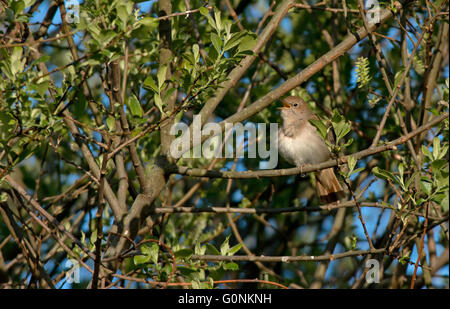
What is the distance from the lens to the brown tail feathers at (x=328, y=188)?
571 centimetres

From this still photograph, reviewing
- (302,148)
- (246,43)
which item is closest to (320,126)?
(246,43)

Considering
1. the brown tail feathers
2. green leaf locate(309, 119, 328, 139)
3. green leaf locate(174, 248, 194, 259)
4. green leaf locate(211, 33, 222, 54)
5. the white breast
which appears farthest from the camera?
the white breast

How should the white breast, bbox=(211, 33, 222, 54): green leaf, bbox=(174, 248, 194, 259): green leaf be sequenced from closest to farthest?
bbox=(211, 33, 222, 54): green leaf < bbox=(174, 248, 194, 259): green leaf < the white breast

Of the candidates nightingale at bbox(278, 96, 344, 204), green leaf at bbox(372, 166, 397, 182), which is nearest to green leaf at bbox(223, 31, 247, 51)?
green leaf at bbox(372, 166, 397, 182)

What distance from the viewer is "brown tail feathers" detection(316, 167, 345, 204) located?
18.7 ft

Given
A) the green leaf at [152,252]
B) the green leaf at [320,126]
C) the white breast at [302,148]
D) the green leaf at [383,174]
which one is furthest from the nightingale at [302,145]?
the green leaf at [152,252]

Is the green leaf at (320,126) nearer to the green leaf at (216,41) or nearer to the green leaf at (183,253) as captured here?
the green leaf at (216,41)

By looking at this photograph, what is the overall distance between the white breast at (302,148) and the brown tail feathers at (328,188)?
0.19m

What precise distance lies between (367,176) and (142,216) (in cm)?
287

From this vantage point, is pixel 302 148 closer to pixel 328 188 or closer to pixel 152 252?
pixel 328 188

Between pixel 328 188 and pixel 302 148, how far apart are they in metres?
0.50

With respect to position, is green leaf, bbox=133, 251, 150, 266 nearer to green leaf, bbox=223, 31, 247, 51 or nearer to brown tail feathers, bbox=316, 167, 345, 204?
green leaf, bbox=223, 31, 247, 51
